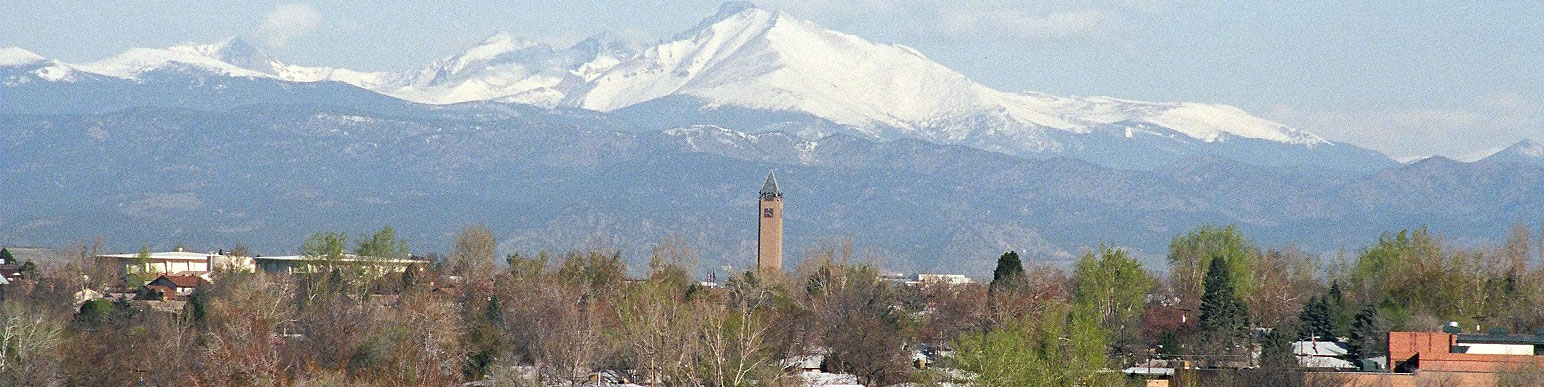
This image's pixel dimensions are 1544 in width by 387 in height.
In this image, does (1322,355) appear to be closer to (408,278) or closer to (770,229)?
(408,278)

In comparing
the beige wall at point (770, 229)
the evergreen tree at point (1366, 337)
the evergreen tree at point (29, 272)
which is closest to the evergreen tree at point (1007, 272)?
the evergreen tree at point (1366, 337)

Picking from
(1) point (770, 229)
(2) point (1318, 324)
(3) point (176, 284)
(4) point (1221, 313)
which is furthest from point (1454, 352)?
(1) point (770, 229)

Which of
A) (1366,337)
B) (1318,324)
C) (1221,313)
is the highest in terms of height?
(1221,313)

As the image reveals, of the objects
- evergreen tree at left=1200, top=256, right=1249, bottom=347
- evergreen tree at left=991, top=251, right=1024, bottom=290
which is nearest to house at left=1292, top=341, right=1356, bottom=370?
evergreen tree at left=1200, top=256, right=1249, bottom=347

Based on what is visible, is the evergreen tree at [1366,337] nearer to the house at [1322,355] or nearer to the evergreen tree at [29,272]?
the house at [1322,355]

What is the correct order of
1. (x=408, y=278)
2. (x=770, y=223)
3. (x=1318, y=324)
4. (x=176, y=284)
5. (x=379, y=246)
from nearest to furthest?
(x=1318, y=324) → (x=408, y=278) → (x=176, y=284) → (x=379, y=246) → (x=770, y=223)

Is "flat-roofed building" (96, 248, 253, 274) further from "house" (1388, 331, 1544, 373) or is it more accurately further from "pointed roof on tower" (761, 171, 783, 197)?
"house" (1388, 331, 1544, 373)
